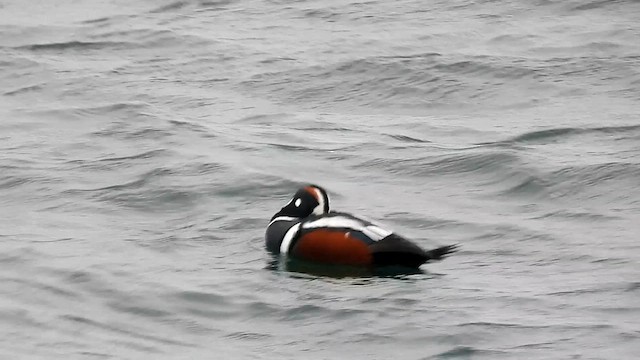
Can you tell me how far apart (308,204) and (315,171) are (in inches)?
75.0

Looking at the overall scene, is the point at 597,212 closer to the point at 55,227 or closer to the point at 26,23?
the point at 55,227

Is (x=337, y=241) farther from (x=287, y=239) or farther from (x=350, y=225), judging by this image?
(x=287, y=239)

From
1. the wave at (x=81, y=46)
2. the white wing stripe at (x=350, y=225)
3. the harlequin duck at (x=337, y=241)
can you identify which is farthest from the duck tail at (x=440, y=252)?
the wave at (x=81, y=46)

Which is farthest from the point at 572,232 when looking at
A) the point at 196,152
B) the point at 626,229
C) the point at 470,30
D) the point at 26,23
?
the point at 26,23

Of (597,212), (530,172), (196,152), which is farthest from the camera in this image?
(196,152)

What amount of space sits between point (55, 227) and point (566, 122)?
14.5 ft

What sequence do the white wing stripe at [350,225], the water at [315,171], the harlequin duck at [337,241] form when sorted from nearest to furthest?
1. the water at [315,171]
2. the harlequin duck at [337,241]
3. the white wing stripe at [350,225]

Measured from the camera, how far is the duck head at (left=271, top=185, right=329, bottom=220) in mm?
10094

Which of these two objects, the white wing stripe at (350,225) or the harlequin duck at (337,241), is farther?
the white wing stripe at (350,225)

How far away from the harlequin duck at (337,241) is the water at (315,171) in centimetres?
18

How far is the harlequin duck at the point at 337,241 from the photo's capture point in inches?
364

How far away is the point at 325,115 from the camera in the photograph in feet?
45.0

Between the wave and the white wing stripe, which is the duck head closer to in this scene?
the white wing stripe

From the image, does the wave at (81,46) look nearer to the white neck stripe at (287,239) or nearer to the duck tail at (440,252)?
the white neck stripe at (287,239)
